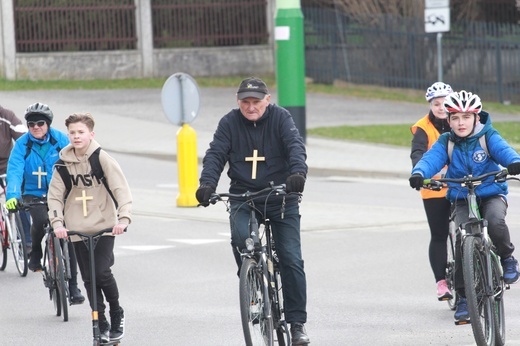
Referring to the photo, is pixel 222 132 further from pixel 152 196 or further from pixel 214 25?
pixel 214 25

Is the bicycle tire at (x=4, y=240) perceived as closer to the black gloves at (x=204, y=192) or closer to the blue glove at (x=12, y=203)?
the blue glove at (x=12, y=203)

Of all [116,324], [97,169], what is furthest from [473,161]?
[116,324]

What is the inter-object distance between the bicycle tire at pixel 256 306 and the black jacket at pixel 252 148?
21.7 inches

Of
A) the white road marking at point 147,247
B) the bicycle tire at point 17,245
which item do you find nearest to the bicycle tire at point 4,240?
the bicycle tire at point 17,245

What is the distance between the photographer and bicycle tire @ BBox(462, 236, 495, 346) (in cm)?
744

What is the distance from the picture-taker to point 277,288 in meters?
7.76

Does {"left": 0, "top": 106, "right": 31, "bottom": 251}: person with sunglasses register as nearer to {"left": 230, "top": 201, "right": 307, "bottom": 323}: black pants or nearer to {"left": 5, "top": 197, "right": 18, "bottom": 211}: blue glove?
{"left": 5, "top": 197, "right": 18, "bottom": 211}: blue glove

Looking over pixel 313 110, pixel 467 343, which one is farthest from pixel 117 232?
pixel 313 110

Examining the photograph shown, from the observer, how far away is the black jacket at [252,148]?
25.1 ft

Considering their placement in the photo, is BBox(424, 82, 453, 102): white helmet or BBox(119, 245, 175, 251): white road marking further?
BBox(119, 245, 175, 251): white road marking

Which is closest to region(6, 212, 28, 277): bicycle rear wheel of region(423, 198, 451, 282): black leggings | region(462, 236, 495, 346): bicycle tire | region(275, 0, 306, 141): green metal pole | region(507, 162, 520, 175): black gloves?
region(423, 198, 451, 282): black leggings

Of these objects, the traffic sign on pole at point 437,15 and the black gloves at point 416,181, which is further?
the traffic sign on pole at point 437,15

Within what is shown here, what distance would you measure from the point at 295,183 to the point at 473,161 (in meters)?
1.34

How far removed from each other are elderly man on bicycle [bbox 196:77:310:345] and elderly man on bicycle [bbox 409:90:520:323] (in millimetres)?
813
